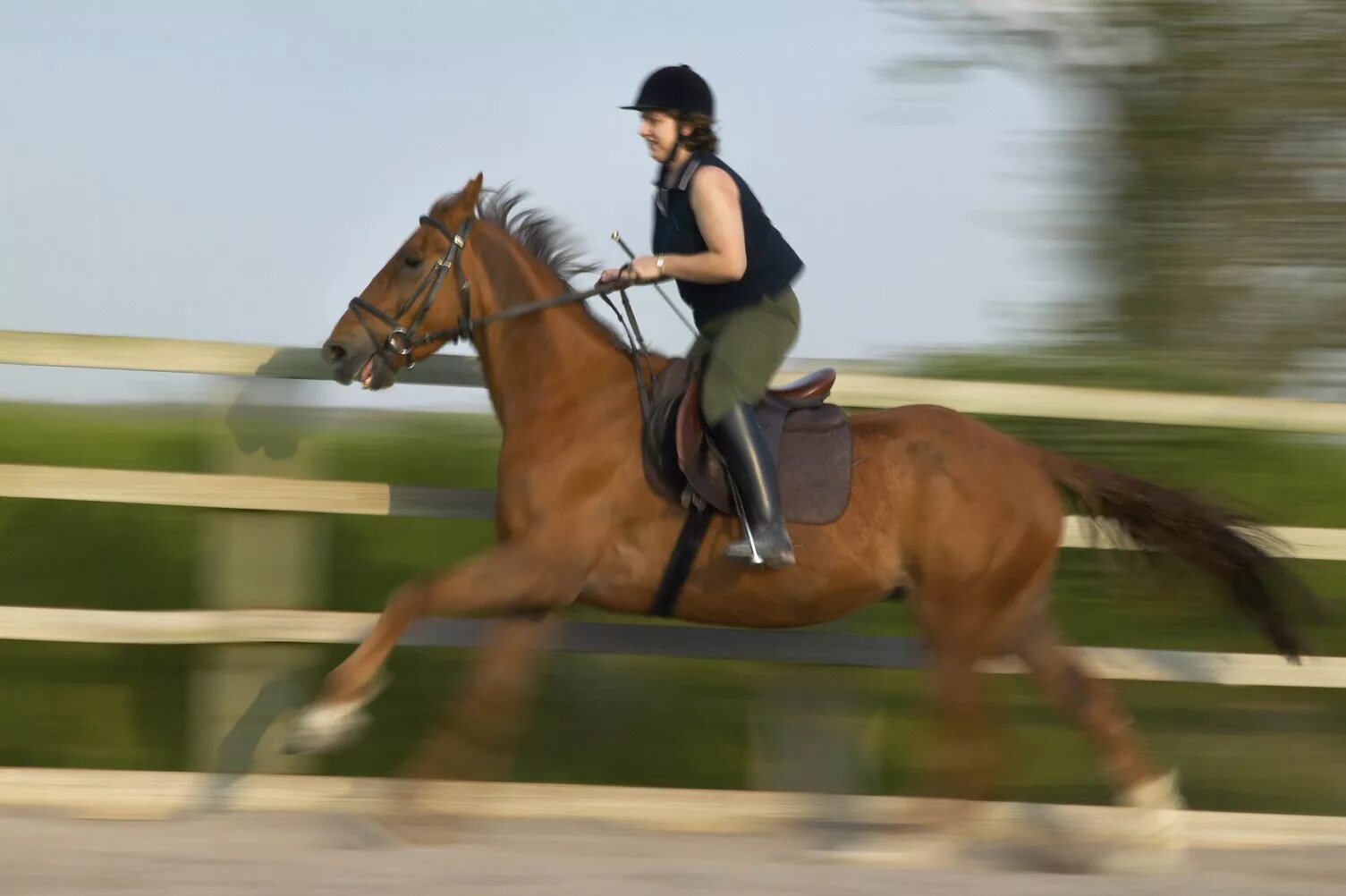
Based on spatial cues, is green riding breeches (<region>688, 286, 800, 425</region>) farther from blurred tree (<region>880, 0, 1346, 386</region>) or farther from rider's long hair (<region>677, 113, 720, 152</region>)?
blurred tree (<region>880, 0, 1346, 386</region>)

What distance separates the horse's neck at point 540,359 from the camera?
457 centimetres

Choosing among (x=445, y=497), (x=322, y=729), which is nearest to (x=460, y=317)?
(x=445, y=497)

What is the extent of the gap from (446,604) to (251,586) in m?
0.78

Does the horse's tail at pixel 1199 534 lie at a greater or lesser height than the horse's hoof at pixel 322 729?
greater

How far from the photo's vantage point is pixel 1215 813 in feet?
16.2

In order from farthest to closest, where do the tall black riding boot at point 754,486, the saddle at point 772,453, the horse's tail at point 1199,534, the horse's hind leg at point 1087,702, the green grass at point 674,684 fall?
the green grass at point 674,684 → the horse's tail at point 1199,534 → the horse's hind leg at point 1087,702 → the saddle at point 772,453 → the tall black riding boot at point 754,486

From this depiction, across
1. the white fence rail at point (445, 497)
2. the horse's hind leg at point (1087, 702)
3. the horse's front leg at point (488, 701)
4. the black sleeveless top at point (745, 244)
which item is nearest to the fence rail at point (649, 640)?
the white fence rail at point (445, 497)

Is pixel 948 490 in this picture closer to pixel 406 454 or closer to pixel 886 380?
pixel 886 380

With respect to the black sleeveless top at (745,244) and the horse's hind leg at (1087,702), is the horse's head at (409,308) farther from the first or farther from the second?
the horse's hind leg at (1087,702)

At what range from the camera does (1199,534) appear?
4.80m

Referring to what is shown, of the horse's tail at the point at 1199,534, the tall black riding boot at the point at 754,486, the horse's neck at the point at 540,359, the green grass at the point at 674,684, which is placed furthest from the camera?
the green grass at the point at 674,684

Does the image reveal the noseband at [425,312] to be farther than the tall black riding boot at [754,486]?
Yes

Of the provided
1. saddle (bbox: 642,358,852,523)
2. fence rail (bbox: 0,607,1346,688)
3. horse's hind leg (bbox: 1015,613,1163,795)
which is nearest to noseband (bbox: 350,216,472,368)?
saddle (bbox: 642,358,852,523)

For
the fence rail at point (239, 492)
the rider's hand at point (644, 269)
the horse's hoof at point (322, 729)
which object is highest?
the rider's hand at point (644, 269)
